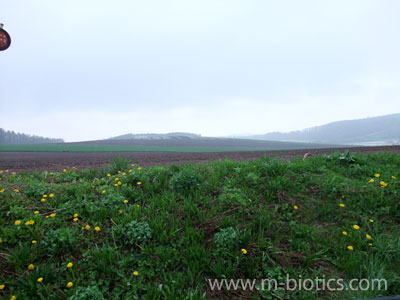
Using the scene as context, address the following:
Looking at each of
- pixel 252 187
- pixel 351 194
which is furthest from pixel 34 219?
pixel 351 194

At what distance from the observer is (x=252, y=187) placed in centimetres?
364

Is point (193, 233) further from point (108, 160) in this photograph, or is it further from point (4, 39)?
point (108, 160)

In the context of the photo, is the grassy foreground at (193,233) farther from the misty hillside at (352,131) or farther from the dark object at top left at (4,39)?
the misty hillside at (352,131)

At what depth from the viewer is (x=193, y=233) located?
2592 millimetres

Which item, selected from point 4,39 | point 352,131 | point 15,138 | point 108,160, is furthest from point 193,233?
point 352,131

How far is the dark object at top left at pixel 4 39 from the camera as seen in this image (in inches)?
175

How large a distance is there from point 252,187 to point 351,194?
1.71m

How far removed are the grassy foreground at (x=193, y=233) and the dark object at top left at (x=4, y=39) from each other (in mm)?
3237

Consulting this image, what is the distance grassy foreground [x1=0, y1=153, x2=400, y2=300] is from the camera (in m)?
2.07

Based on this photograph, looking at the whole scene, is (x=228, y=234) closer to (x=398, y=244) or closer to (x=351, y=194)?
(x=398, y=244)

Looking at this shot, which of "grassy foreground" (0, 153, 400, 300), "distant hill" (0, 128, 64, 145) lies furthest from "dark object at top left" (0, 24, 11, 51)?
Answer: "distant hill" (0, 128, 64, 145)

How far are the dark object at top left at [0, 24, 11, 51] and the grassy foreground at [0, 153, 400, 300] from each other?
3237mm

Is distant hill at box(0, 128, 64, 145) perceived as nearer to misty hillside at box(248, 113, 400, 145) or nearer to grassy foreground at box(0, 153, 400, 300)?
grassy foreground at box(0, 153, 400, 300)

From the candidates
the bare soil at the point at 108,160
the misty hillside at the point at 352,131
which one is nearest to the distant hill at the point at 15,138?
the bare soil at the point at 108,160
